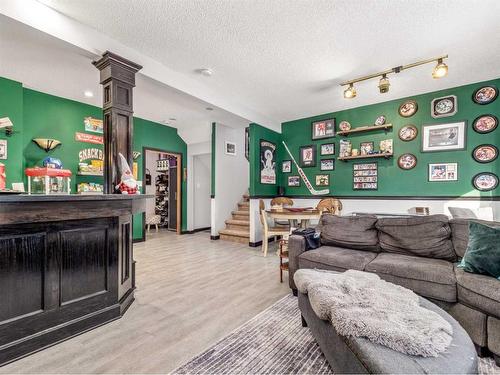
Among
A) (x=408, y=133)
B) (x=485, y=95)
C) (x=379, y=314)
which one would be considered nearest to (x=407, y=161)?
(x=408, y=133)

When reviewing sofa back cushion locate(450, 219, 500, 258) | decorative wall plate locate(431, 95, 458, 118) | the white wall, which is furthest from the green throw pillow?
the white wall

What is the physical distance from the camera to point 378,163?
4.77 meters

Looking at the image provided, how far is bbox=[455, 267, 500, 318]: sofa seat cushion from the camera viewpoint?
1.60 metres

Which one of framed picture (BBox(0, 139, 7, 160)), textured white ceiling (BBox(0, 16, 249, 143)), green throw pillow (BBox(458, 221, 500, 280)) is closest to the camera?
green throw pillow (BBox(458, 221, 500, 280))

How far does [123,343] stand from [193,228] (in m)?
5.03

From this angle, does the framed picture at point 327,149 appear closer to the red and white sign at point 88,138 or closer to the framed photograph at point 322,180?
the framed photograph at point 322,180

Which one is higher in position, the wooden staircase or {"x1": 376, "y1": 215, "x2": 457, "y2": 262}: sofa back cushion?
{"x1": 376, "y1": 215, "x2": 457, "y2": 262}: sofa back cushion

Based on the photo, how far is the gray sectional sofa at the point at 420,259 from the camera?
5.51 ft

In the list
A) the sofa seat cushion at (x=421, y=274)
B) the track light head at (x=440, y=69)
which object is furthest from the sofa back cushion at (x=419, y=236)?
the track light head at (x=440, y=69)

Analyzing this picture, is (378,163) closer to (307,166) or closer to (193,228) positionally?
(307,166)

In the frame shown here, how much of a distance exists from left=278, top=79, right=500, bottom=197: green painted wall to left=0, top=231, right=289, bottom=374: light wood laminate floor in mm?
2263

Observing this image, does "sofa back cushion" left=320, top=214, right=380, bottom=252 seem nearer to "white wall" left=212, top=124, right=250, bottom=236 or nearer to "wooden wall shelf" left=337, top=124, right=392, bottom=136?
"wooden wall shelf" left=337, top=124, right=392, bottom=136

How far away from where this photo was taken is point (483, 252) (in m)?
1.86

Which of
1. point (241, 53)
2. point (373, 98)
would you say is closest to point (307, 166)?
point (373, 98)
